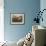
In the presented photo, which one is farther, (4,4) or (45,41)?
(4,4)

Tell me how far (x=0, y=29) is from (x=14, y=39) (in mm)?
737

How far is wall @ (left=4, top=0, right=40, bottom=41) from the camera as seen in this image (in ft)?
18.6

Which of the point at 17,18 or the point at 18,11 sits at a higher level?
the point at 18,11

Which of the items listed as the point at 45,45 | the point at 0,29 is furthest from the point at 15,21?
the point at 45,45

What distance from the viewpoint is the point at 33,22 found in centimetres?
577

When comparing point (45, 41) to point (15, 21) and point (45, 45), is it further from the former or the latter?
point (15, 21)

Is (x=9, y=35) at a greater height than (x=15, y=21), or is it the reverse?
(x=15, y=21)

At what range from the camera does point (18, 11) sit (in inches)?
225

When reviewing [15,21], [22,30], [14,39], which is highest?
[15,21]

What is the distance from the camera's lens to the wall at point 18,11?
5.68 metres

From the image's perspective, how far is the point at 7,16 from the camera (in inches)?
224

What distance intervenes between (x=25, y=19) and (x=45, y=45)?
2939mm

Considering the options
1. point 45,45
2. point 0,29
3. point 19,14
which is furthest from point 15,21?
point 45,45

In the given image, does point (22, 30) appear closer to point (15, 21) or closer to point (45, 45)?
point (15, 21)
